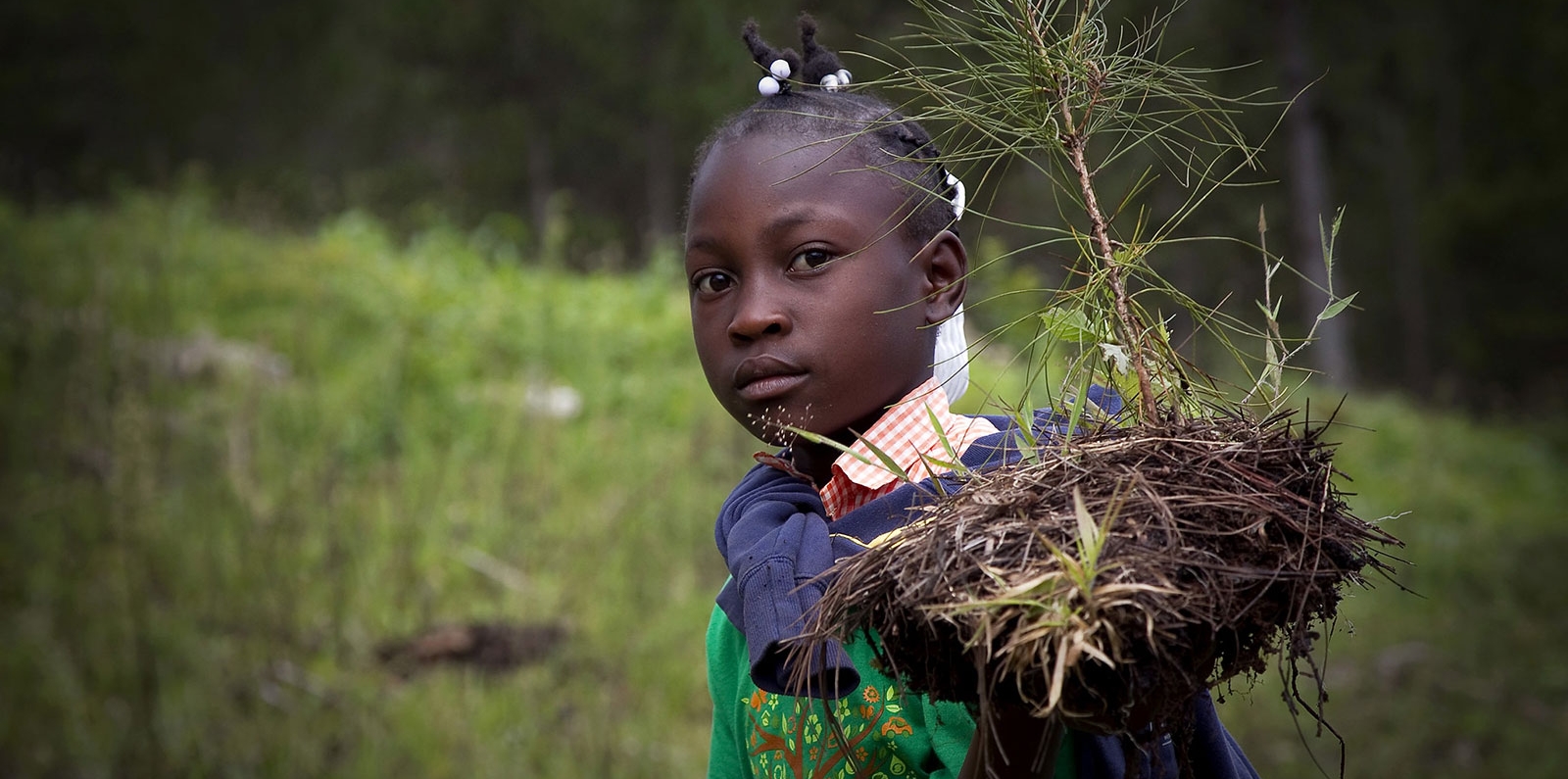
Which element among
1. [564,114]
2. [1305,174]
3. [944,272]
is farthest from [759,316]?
[564,114]

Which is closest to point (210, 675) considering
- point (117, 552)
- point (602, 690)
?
point (117, 552)

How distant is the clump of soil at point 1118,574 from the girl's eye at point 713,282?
1.86ft

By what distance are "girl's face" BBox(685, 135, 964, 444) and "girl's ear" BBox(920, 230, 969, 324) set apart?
0.9 inches

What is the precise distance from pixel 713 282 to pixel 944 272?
31cm

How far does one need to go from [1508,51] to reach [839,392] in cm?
2549

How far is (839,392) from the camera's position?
148 cm

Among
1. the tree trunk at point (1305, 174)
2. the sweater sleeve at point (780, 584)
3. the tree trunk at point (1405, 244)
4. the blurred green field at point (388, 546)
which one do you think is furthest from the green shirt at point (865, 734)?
the tree trunk at point (1405, 244)

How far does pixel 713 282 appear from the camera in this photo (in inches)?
61.5

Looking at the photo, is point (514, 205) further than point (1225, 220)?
Yes

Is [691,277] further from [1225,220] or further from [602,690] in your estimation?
[1225,220]

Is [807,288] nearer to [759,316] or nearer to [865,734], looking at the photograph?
[759,316]

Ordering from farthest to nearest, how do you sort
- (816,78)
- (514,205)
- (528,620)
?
(514,205) → (528,620) → (816,78)

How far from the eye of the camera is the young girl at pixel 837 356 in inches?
55.5

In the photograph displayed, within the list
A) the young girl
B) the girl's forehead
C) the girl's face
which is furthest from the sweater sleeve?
the girl's forehead
